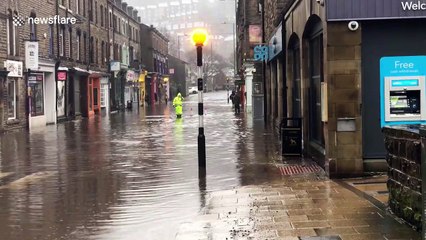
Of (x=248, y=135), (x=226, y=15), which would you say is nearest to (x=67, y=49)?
(x=248, y=135)

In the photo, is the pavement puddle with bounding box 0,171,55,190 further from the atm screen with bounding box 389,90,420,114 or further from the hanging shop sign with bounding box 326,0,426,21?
the atm screen with bounding box 389,90,420,114

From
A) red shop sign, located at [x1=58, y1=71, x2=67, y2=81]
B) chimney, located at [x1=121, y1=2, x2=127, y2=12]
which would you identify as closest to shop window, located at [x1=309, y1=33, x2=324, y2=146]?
red shop sign, located at [x1=58, y1=71, x2=67, y2=81]

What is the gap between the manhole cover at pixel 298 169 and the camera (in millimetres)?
11883

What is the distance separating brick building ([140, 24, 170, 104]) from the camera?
7525 centimetres

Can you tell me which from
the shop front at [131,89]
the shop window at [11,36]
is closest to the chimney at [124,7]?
the shop front at [131,89]

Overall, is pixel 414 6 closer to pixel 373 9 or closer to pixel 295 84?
pixel 373 9

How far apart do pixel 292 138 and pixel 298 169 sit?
7.47 ft

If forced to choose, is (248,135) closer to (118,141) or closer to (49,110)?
(118,141)

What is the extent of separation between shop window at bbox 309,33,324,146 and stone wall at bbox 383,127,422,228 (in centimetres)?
556

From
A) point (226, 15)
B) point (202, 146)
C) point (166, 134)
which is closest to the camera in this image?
point (202, 146)

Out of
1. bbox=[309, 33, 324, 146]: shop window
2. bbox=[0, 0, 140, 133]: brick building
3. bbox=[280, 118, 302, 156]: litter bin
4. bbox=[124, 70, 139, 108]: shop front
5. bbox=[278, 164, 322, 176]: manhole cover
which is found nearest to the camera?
bbox=[278, 164, 322, 176]: manhole cover

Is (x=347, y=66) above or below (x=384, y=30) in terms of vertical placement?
below

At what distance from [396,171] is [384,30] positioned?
4561mm

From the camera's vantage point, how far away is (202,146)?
41.9ft
